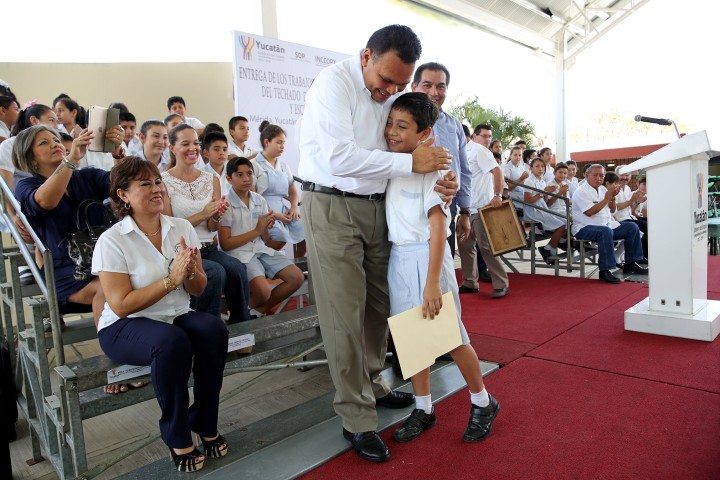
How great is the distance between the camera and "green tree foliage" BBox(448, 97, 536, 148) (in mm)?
11945

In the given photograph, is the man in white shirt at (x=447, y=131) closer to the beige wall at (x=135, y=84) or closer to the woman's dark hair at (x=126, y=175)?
the woman's dark hair at (x=126, y=175)

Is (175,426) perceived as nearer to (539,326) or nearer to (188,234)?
(188,234)

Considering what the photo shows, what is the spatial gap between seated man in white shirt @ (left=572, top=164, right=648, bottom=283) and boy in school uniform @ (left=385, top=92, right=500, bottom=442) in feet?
12.6

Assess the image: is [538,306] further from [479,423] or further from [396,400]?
[479,423]

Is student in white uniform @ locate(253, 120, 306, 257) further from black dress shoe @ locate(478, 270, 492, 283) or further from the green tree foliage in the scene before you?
the green tree foliage

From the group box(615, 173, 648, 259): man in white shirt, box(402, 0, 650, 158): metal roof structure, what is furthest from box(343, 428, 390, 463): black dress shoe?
box(402, 0, 650, 158): metal roof structure

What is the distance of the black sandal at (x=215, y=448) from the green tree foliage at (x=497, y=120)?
1082 cm

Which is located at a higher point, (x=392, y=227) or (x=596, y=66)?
(x=596, y=66)

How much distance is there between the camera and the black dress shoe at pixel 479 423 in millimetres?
1983

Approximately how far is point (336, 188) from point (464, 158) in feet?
5.89

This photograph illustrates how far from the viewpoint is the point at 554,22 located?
13266 mm

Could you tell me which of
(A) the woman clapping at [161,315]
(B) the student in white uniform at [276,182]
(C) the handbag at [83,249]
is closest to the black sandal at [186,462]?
(A) the woman clapping at [161,315]

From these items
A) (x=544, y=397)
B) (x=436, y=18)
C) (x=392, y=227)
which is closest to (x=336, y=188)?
(x=392, y=227)

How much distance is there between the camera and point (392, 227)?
6.56ft
